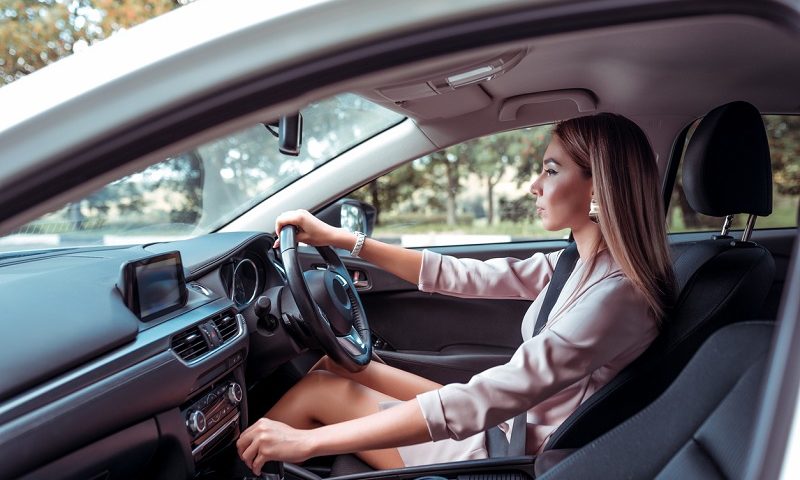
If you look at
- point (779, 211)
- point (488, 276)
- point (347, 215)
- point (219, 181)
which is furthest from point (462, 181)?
point (779, 211)

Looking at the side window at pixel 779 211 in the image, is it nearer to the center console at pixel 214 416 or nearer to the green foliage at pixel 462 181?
the green foliage at pixel 462 181

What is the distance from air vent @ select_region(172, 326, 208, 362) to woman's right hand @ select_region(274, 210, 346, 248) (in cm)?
39

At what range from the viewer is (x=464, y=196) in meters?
4.25

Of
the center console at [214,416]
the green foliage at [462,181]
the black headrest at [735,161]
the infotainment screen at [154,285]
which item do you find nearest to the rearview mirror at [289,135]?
the infotainment screen at [154,285]

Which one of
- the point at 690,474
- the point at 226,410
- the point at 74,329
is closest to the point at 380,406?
the point at 226,410

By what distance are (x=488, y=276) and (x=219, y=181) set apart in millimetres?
1739

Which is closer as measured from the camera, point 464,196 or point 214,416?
point 214,416

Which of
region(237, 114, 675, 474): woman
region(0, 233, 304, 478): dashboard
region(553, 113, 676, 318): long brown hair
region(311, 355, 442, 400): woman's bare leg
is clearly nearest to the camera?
region(0, 233, 304, 478): dashboard

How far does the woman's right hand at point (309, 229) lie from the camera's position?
6.72 ft

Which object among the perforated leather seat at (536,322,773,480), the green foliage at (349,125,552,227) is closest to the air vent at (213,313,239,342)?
the green foliage at (349,125,552,227)

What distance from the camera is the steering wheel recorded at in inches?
76.0

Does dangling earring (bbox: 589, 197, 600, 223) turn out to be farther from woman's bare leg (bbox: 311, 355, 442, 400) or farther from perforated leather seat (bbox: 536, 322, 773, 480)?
woman's bare leg (bbox: 311, 355, 442, 400)

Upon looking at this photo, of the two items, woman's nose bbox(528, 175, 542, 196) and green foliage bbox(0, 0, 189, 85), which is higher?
green foliage bbox(0, 0, 189, 85)

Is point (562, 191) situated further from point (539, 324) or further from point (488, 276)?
point (488, 276)
